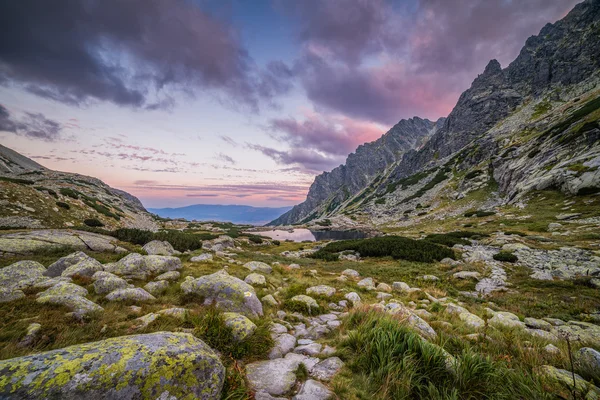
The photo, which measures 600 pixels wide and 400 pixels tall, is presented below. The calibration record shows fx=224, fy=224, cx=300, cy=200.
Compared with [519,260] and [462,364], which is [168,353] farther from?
[519,260]

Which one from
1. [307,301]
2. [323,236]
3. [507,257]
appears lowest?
[323,236]

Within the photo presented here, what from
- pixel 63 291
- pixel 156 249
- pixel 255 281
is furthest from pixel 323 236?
pixel 63 291

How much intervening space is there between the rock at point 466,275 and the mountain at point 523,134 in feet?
87.4

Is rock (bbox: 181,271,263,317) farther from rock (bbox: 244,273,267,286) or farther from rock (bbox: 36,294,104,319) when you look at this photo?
rock (bbox: 36,294,104,319)

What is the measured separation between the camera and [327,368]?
407cm

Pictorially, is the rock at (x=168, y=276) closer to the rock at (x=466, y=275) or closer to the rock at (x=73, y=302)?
the rock at (x=73, y=302)

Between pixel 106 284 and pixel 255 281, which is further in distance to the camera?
pixel 255 281

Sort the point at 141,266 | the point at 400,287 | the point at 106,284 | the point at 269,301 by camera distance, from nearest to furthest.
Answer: the point at 106,284, the point at 269,301, the point at 141,266, the point at 400,287

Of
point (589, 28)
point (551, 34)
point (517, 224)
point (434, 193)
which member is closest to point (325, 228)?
point (434, 193)

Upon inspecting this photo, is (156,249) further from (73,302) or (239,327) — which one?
(239,327)

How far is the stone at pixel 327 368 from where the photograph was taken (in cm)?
386

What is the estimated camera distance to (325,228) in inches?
3679

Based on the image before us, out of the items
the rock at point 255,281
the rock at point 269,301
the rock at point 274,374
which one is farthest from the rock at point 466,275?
the rock at point 274,374

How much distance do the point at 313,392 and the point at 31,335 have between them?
17.3 feet
